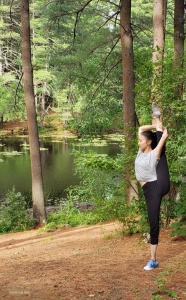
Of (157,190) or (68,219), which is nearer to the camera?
(157,190)

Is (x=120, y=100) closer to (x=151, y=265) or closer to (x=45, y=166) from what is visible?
(x=151, y=265)

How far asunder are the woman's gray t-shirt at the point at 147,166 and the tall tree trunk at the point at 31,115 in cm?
685

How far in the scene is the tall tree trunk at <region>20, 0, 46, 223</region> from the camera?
33.4ft

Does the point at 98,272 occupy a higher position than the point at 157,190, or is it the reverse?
the point at 157,190

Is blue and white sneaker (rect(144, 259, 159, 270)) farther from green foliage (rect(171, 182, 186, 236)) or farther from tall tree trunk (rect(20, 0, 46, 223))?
tall tree trunk (rect(20, 0, 46, 223))

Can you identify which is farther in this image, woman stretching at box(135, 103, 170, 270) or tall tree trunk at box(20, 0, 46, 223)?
tall tree trunk at box(20, 0, 46, 223)

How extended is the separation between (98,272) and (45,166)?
59.2ft

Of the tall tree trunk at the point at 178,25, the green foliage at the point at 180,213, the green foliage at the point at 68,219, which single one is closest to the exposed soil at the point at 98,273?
the green foliage at the point at 180,213

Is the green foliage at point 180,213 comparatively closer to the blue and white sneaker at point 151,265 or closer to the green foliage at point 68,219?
the blue and white sneaker at point 151,265

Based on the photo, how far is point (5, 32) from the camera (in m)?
34.5

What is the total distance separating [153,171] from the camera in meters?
3.91

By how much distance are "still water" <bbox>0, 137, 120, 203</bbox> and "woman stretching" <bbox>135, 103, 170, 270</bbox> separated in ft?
22.1

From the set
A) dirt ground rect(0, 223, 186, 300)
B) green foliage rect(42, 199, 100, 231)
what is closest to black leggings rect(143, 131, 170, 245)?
dirt ground rect(0, 223, 186, 300)

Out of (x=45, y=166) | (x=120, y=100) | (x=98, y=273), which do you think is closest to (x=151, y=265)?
(x=98, y=273)
